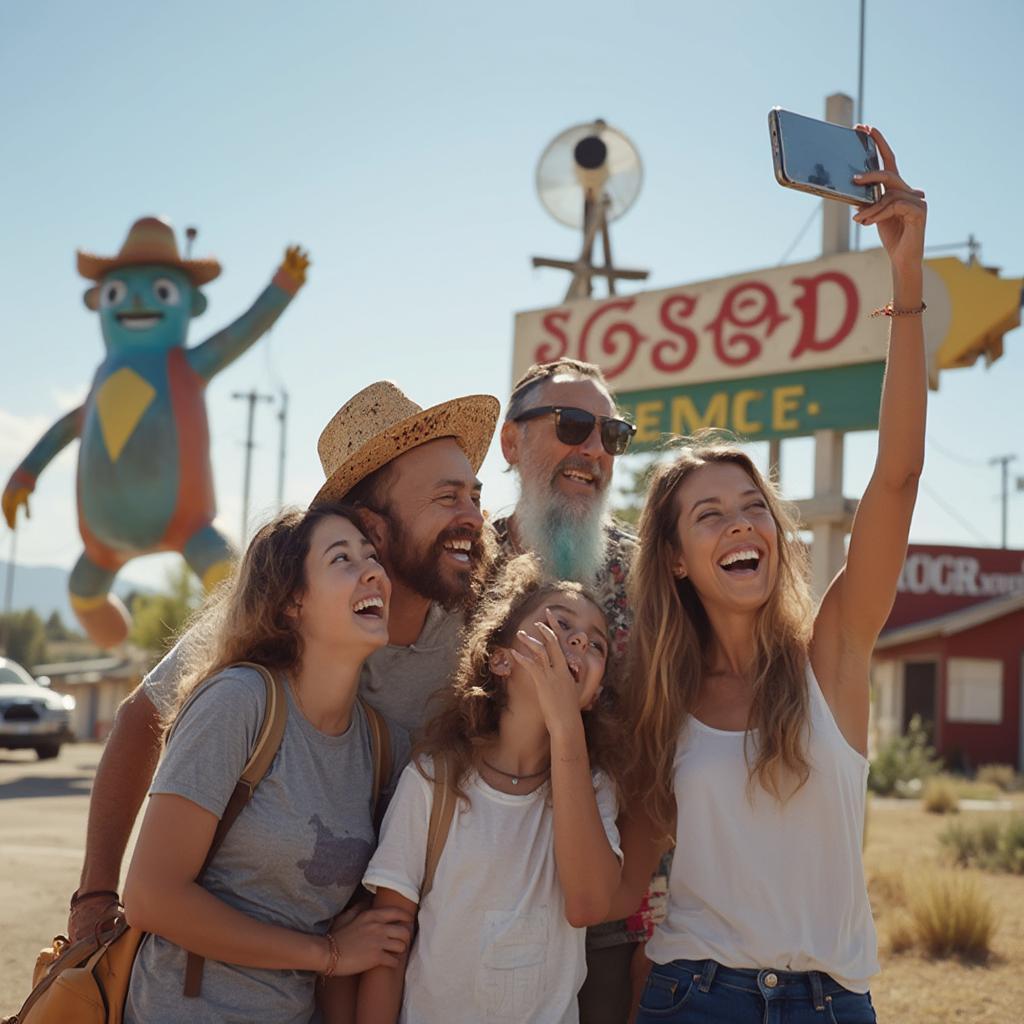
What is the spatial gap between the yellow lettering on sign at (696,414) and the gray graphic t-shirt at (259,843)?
5.19 meters

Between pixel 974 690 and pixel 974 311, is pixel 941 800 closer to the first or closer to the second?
pixel 974 690

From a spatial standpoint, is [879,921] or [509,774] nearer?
[509,774]

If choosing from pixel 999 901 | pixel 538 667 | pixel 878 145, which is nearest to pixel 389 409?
pixel 538 667

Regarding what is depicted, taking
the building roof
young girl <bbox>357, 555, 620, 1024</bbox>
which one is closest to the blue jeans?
young girl <bbox>357, 555, 620, 1024</bbox>

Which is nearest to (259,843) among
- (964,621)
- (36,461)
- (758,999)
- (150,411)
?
(758,999)

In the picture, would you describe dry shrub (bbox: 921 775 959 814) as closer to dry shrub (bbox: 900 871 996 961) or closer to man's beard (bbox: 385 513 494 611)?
dry shrub (bbox: 900 871 996 961)

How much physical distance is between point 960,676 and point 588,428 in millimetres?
24547

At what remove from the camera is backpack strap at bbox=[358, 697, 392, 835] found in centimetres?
272

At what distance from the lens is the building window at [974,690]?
26.0 meters

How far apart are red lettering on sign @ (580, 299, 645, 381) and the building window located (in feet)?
67.9

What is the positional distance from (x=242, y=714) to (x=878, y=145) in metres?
1.87

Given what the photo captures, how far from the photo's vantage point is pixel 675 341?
7707 mm

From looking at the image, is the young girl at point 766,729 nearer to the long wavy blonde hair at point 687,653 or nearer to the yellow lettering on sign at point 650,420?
the long wavy blonde hair at point 687,653

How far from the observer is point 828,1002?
244cm
